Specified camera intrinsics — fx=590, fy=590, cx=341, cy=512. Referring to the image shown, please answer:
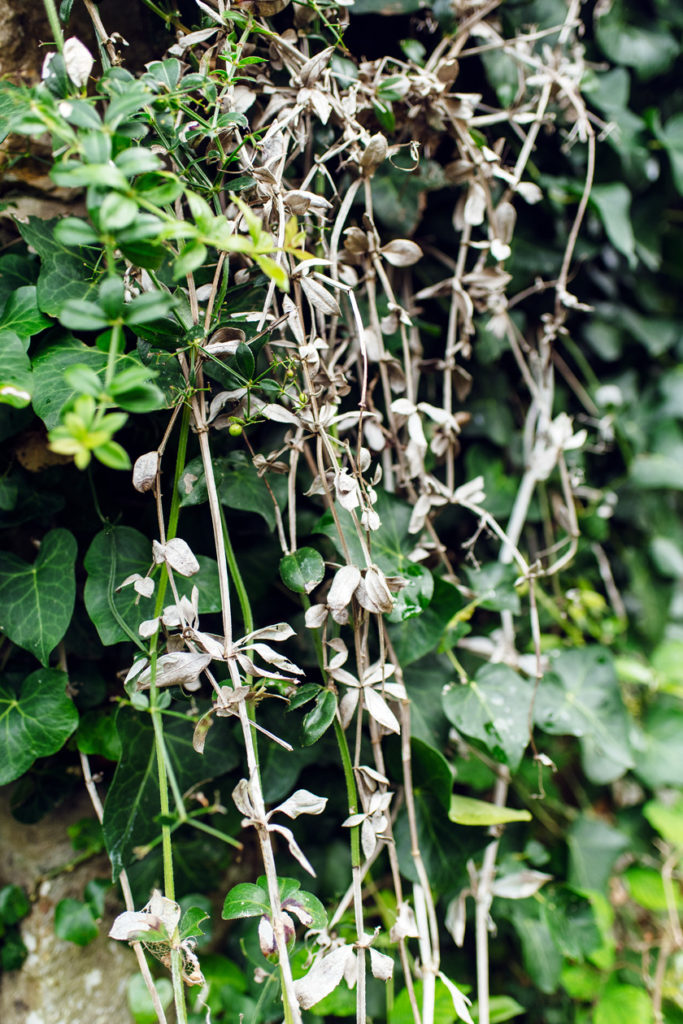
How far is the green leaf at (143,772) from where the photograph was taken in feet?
2.39

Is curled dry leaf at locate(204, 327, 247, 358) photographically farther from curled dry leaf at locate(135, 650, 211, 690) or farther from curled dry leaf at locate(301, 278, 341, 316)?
curled dry leaf at locate(135, 650, 211, 690)

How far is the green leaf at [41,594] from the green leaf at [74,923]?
0.40 meters

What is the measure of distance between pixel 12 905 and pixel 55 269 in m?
0.88

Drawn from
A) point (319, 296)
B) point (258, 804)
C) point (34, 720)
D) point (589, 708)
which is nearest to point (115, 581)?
point (34, 720)

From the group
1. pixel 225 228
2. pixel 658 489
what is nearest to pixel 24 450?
pixel 225 228

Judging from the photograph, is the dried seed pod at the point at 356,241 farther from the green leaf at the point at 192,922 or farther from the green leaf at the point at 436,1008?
the green leaf at the point at 436,1008

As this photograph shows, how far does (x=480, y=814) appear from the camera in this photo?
82cm

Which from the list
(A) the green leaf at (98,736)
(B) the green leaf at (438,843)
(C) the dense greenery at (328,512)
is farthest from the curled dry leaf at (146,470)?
(B) the green leaf at (438,843)

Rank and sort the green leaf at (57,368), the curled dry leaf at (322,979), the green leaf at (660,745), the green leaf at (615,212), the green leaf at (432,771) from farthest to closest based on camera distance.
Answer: the green leaf at (660,745) → the green leaf at (615,212) → the green leaf at (432,771) → the green leaf at (57,368) → the curled dry leaf at (322,979)

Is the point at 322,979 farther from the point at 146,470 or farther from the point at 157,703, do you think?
the point at 146,470

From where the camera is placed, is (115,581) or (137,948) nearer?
(137,948)

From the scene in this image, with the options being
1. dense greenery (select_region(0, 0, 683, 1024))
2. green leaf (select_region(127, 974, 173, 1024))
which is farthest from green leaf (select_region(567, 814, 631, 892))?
green leaf (select_region(127, 974, 173, 1024))

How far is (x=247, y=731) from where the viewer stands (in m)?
0.59

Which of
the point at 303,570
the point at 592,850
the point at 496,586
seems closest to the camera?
the point at 303,570
